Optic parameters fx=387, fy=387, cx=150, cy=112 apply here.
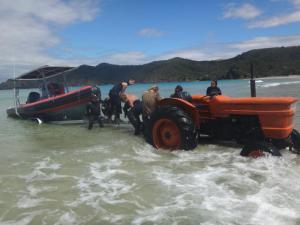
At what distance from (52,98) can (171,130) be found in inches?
324

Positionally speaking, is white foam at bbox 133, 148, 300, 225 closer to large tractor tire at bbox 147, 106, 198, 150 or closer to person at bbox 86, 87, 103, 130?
large tractor tire at bbox 147, 106, 198, 150

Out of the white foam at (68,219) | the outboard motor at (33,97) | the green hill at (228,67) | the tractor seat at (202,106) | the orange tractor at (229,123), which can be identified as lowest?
the white foam at (68,219)

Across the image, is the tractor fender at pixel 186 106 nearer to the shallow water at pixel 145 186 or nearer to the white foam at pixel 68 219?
the shallow water at pixel 145 186

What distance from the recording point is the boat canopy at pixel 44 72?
51.1ft

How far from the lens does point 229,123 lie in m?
7.42

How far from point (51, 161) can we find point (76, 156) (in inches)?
21.9

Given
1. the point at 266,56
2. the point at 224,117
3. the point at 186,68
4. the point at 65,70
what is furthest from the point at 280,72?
the point at 224,117

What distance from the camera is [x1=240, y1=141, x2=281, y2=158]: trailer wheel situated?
20.9 ft

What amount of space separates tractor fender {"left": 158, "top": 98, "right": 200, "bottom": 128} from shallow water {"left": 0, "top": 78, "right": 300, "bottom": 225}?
0.66m

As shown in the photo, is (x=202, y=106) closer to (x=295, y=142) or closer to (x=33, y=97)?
(x=295, y=142)

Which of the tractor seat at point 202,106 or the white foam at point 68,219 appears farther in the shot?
the tractor seat at point 202,106

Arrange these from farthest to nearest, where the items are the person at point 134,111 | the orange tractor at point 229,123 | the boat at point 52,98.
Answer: the boat at point 52,98, the person at point 134,111, the orange tractor at point 229,123

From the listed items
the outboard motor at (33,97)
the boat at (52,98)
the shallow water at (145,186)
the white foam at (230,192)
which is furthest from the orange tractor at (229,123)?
the outboard motor at (33,97)

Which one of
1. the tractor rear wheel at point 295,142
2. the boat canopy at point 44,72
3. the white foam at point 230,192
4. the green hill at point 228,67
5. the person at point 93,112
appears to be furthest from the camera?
the green hill at point 228,67
